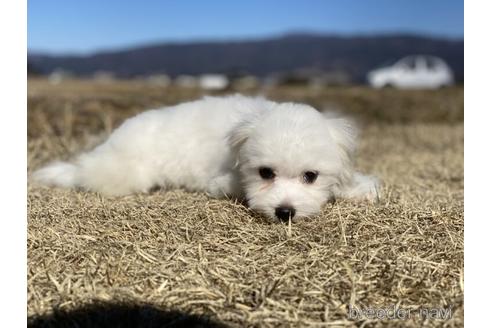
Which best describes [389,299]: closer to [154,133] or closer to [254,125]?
[254,125]

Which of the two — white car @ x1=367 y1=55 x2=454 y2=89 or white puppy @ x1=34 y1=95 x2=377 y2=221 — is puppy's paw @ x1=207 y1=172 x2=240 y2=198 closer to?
white puppy @ x1=34 y1=95 x2=377 y2=221

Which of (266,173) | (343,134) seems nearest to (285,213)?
(266,173)

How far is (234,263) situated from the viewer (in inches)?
93.4

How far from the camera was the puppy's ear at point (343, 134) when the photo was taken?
11.0 ft

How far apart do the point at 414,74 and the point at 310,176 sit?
1255cm

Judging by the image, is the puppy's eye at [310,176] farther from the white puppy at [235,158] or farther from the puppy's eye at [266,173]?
the puppy's eye at [266,173]

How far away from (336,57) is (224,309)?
52.2 ft

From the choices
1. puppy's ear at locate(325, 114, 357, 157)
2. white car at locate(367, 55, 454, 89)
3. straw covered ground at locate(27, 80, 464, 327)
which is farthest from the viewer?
white car at locate(367, 55, 454, 89)

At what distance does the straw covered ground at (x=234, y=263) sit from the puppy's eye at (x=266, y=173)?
219 mm

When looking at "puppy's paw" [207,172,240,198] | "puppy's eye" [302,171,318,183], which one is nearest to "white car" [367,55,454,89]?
"puppy's paw" [207,172,240,198]

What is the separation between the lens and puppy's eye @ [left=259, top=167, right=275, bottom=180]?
3.11 m

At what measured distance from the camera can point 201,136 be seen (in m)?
3.93

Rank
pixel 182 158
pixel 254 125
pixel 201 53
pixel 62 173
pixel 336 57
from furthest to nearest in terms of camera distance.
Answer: pixel 201 53 < pixel 336 57 < pixel 62 173 < pixel 182 158 < pixel 254 125

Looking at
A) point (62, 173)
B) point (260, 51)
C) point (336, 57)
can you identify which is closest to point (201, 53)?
point (260, 51)
